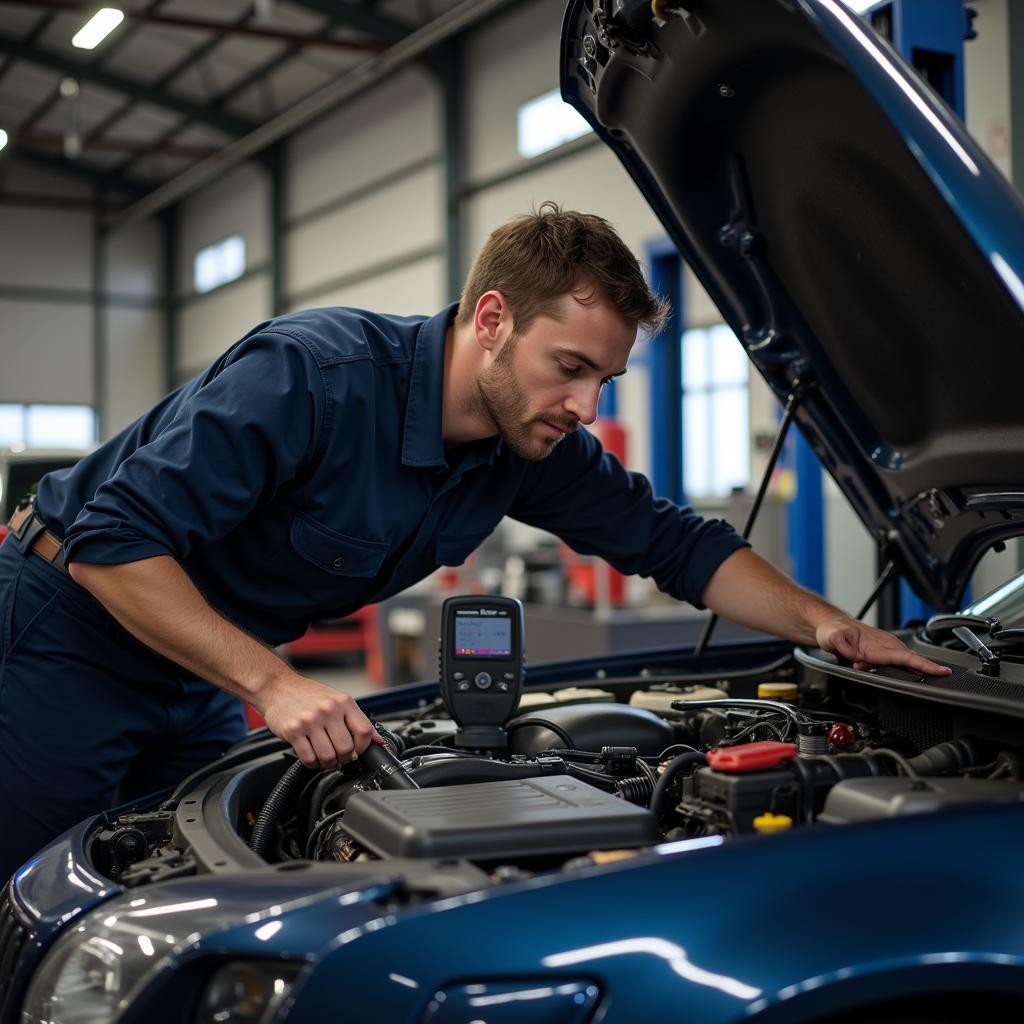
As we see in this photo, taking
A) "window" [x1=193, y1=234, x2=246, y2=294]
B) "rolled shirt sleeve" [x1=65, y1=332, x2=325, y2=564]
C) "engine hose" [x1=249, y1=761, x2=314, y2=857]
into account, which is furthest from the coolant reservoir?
"window" [x1=193, y1=234, x2=246, y2=294]

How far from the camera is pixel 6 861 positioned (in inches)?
72.4

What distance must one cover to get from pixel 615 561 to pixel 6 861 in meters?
1.19

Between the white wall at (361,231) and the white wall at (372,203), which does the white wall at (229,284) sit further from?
the white wall at (372,203)

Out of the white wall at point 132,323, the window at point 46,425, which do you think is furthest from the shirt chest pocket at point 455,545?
the white wall at point 132,323

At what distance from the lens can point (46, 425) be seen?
16.8m

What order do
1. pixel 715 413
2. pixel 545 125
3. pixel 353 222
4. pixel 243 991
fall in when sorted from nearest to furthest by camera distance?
pixel 243 991, pixel 715 413, pixel 545 125, pixel 353 222

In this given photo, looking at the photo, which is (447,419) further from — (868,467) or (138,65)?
(138,65)

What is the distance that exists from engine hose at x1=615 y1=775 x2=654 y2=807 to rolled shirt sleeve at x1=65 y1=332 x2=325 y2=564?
661mm

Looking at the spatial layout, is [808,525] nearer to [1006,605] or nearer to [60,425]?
[1006,605]

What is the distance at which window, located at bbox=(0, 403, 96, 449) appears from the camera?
54.1ft

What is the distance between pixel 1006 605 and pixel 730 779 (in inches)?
37.8

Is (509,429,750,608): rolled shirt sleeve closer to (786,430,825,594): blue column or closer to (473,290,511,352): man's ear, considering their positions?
(473,290,511,352): man's ear

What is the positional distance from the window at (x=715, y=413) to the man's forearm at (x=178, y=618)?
771cm

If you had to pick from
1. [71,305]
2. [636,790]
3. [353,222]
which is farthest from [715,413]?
[71,305]
